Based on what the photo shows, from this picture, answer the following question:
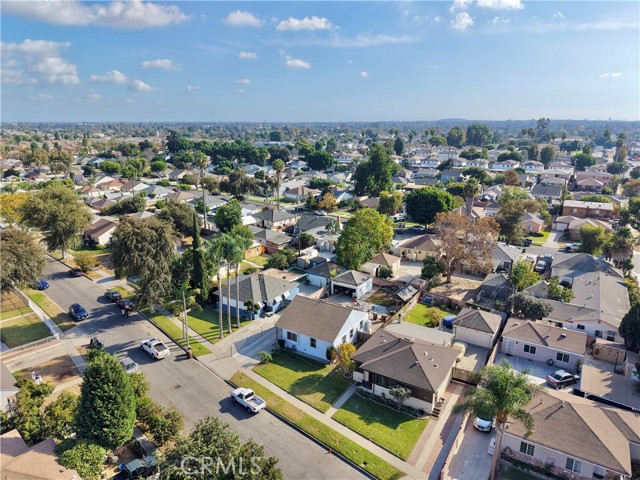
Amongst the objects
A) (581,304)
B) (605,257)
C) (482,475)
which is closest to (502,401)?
(482,475)

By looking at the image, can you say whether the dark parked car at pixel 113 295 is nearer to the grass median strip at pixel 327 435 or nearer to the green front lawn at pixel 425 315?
the grass median strip at pixel 327 435

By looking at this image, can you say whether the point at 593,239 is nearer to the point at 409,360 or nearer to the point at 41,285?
the point at 409,360

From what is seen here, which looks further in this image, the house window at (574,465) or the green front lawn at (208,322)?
the green front lawn at (208,322)

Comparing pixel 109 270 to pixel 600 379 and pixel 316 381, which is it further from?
pixel 600 379

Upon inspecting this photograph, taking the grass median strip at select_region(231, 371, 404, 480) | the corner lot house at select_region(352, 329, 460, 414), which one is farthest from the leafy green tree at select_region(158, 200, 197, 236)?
the corner lot house at select_region(352, 329, 460, 414)

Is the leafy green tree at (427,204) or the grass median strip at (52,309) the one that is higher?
the leafy green tree at (427,204)

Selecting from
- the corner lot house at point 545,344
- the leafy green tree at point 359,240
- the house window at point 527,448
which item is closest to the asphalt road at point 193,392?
the house window at point 527,448
